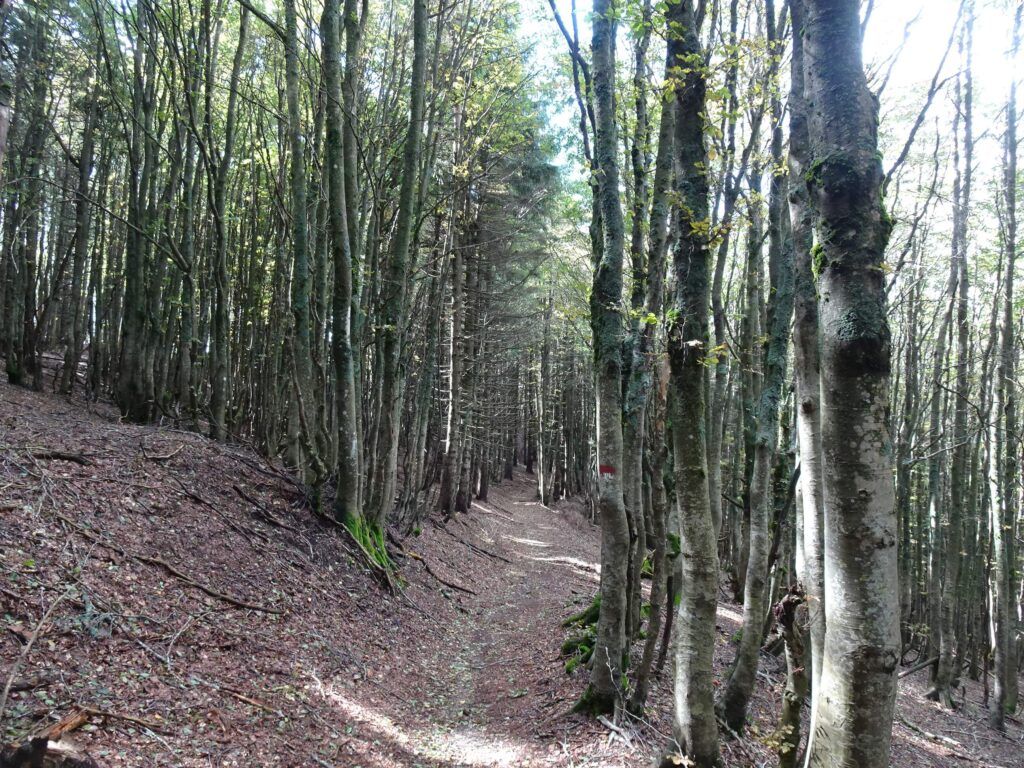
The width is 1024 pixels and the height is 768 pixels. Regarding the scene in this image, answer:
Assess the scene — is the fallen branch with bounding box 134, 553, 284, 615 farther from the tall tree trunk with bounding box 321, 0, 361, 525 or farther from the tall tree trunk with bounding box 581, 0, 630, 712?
the tall tree trunk with bounding box 581, 0, 630, 712

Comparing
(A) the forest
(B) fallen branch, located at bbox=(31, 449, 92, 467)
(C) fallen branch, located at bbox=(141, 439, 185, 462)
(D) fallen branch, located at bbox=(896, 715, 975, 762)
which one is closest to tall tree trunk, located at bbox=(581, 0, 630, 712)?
(A) the forest

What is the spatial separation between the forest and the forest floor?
4 cm

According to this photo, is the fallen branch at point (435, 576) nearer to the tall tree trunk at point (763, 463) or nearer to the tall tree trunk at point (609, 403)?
the tall tree trunk at point (609, 403)

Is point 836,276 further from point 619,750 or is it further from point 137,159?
point 137,159

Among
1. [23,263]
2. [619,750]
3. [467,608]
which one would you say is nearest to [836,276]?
[619,750]

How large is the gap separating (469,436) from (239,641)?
1203 cm

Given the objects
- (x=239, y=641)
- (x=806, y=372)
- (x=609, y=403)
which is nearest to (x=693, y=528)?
(x=806, y=372)

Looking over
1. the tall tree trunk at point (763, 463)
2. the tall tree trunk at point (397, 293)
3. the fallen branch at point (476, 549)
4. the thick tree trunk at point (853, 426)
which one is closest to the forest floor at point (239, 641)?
the tall tree trunk at point (763, 463)

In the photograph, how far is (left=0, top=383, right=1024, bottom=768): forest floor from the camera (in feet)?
12.4

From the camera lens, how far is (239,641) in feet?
16.8

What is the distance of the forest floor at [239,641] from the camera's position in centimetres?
377

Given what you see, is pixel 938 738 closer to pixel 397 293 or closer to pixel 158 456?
pixel 397 293

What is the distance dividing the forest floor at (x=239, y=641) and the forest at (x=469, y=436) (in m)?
0.04

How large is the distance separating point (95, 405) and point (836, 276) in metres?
12.5
